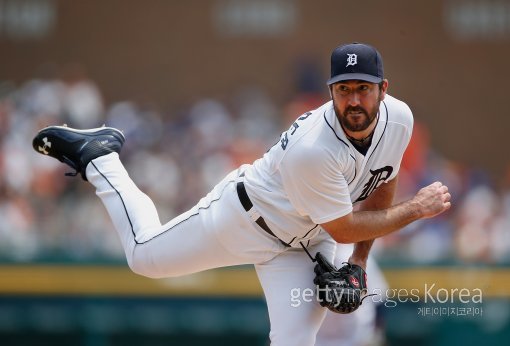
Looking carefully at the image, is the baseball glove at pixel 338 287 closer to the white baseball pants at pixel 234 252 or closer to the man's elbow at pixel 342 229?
the white baseball pants at pixel 234 252

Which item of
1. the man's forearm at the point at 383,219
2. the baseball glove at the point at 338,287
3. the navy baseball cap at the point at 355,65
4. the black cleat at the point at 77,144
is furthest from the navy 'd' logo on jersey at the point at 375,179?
the black cleat at the point at 77,144

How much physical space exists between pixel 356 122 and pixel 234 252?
3.41 feet

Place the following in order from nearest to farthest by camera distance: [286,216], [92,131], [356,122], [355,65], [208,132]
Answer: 1. [355,65]
2. [356,122]
3. [286,216]
4. [92,131]
5. [208,132]

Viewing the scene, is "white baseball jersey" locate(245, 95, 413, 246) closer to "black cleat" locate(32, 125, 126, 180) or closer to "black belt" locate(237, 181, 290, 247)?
"black belt" locate(237, 181, 290, 247)

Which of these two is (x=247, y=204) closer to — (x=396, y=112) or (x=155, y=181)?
(x=396, y=112)

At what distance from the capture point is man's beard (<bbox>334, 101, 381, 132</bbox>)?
17.3 feet

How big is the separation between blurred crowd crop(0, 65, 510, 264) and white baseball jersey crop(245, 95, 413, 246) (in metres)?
3.58

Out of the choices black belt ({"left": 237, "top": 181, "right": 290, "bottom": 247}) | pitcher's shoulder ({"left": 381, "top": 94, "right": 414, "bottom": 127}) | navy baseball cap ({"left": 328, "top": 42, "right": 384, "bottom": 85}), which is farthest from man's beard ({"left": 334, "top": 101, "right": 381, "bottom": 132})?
black belt ({"left": 237, "top": 181, "right": 290, "bottom": 247})

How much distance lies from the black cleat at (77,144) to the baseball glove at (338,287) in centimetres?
152

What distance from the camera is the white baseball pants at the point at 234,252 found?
5.64 metres

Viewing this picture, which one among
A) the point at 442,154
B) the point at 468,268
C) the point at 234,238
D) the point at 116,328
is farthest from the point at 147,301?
the point at 442,154

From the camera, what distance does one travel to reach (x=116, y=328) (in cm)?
934

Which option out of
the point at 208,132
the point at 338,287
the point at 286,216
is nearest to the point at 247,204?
the point at 286,216

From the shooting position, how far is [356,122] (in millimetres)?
5285
